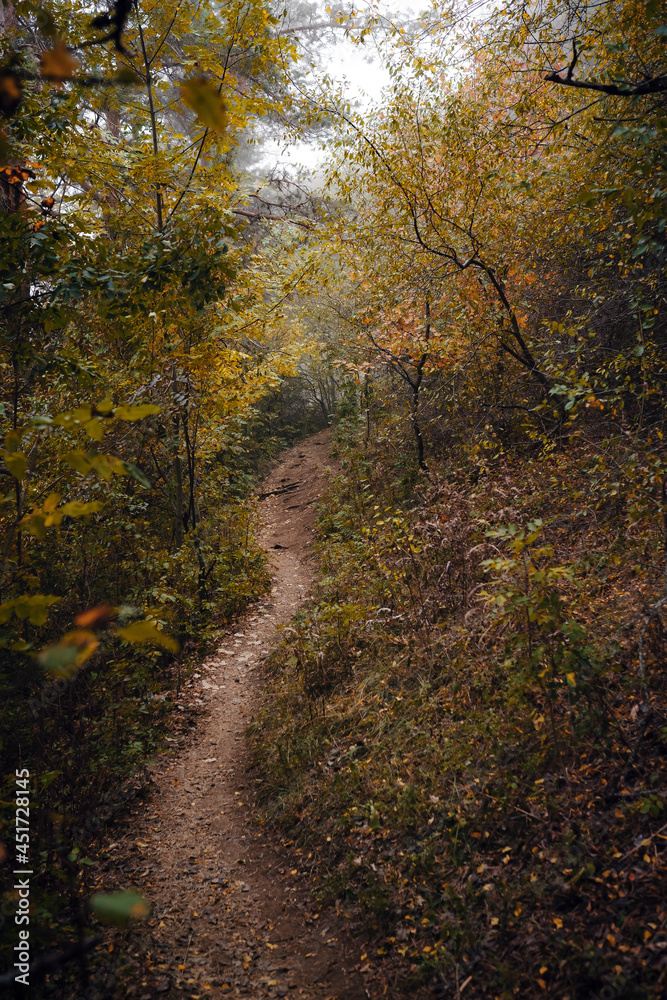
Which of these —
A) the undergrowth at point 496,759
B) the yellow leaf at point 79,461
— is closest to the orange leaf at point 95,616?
the yellow leaf at point 79,461

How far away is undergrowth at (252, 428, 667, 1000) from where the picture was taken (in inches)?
111

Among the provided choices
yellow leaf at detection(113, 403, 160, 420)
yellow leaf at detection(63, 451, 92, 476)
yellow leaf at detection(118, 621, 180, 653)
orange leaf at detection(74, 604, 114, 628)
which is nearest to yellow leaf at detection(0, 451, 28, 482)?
yellow leaf at detection(63, 451, 92, 476)

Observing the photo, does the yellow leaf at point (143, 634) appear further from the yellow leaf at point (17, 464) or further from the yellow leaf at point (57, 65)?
the yellow leaf at point (57, 65)

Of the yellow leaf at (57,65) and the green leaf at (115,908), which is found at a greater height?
the yellow leaf at (57,65)

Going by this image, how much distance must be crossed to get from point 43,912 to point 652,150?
6471 mm

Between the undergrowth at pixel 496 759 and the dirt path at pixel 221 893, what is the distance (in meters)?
0.24

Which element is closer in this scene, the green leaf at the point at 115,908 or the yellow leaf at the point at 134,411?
the green leaf at the point at 115,908

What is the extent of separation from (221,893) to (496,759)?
2.37m

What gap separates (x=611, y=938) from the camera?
259 centimetres

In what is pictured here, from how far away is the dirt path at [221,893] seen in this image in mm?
3371

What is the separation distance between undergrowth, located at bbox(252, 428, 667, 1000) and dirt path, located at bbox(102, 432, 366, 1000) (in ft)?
0.80

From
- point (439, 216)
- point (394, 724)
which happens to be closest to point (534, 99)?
point (439, 216)

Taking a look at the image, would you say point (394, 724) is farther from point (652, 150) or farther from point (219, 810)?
point (652, 150)

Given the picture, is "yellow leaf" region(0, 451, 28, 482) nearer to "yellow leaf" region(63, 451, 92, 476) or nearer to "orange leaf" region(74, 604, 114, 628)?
"yellow leaf" region(63, 451, 92, 476)
